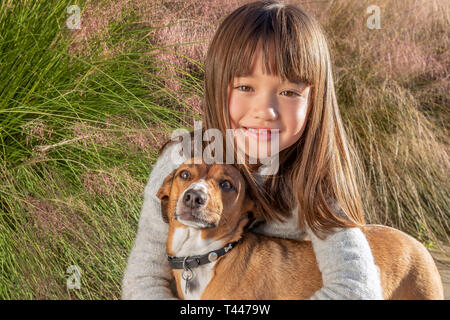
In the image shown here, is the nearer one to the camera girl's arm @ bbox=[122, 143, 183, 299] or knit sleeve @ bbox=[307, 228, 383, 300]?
knit sleeve @ bbox=[307, 228, 383, 300]

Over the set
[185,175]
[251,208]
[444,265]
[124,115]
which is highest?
[124,115]

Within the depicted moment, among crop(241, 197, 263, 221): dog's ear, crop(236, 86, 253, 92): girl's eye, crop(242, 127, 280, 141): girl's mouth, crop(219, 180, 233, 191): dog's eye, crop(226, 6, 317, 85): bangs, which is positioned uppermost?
crop(226, 6, 317, 85): bangs

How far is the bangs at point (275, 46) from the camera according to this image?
184cm

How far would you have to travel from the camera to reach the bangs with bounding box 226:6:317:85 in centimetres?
184

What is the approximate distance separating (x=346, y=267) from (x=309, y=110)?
23.3 inches

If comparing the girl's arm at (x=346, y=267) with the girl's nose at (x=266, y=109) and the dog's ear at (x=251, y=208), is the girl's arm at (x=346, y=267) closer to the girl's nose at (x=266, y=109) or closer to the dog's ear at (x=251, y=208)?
the dog's ear at (x=251, y=208)

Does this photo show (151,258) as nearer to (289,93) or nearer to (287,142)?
(287,142)

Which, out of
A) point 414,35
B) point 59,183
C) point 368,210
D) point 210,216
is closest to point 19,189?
point 59,183

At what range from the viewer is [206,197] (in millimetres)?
1689

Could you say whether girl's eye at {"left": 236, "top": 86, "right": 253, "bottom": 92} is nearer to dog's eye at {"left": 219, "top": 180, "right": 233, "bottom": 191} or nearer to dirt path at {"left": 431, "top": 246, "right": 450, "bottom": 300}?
dog's eye at {"left": 219, "top": 180, "right": 233, "bottom": 191}

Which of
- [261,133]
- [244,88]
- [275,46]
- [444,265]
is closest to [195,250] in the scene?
[261,133]

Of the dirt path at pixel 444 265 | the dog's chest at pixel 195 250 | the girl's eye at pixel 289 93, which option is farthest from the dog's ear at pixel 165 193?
the dirt path at pixel 444 265

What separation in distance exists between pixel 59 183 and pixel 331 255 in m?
1.46

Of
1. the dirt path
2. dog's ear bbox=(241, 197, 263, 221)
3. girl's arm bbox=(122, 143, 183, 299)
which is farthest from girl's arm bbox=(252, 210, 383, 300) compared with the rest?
the dirt path
